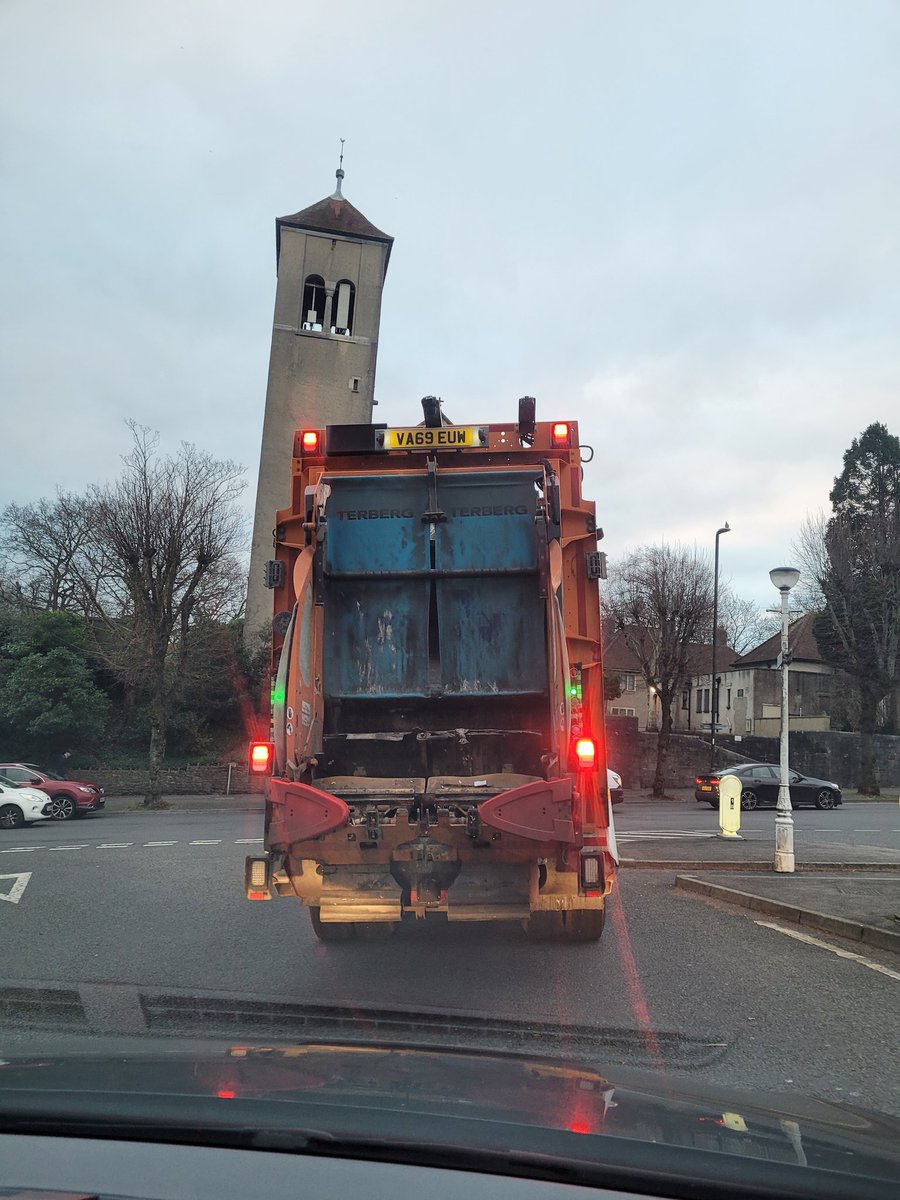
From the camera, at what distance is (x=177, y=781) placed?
32.7m

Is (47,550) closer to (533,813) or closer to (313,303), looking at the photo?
(313,303)

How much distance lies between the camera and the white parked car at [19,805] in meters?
22.3

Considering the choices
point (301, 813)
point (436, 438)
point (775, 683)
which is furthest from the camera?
point (775, 683)

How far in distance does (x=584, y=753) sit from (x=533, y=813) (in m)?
0.71

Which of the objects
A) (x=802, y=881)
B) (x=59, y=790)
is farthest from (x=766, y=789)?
(x=59, y=790)

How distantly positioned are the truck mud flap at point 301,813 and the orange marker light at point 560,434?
3.02 m

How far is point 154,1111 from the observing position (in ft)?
7.70

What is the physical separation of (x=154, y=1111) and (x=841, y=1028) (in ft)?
15.3

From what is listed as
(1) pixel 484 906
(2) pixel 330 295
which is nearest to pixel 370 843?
(1) pixel 484 906

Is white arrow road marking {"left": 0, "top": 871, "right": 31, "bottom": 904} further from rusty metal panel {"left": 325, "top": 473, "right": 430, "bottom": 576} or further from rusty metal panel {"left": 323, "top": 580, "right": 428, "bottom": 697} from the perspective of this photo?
rusty metal panel {"left": 325, "top": 473, "right": 430, "bottom": 576}

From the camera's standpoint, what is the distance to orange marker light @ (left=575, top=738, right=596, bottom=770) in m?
6.16

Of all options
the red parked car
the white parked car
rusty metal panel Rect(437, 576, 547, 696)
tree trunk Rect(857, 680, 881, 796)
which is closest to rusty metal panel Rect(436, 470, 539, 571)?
rusty metal panel Rect(437, 576, 547, 696)

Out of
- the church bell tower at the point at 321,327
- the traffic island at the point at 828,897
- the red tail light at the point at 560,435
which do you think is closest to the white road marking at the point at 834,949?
the traffic island at the point at 828,897

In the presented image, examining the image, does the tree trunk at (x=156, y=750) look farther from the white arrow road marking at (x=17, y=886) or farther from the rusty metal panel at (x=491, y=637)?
the rusty metal panel at (x=491, y=637)
